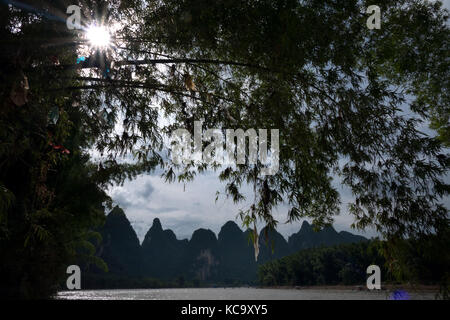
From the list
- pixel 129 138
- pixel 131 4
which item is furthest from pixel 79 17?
pixel 129 138

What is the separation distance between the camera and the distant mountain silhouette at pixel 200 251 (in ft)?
307

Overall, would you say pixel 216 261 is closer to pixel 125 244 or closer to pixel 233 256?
pixel 233 256

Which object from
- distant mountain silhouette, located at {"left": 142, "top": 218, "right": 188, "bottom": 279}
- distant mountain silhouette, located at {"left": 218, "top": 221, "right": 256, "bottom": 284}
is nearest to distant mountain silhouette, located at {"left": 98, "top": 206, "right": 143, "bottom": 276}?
distant mountain silhouette, located at {"left": 142, "top": 218, "right": 188, "bottom": 279}

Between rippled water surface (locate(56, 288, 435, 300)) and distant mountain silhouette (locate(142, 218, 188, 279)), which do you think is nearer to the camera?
rippled water surface (locate(56, 288, 435, 300))

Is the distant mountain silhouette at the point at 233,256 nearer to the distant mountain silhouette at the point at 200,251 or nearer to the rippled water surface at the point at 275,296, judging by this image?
the distant mountain silhouette at the point at 200,251

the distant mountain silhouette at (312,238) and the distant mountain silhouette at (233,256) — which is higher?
the distant mountain silhouette at (312,238)

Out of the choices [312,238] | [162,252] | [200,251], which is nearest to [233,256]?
[200,251]

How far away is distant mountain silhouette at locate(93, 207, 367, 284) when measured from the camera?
93.7 metres

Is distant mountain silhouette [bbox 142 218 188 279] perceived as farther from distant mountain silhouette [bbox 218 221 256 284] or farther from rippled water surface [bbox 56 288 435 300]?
rippled water surface [bbox 56 288 435 300]

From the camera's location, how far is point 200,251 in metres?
105

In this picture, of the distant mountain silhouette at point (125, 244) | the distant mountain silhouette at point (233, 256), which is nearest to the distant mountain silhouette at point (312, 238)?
the distant mountain silhouette at point (233, 256)

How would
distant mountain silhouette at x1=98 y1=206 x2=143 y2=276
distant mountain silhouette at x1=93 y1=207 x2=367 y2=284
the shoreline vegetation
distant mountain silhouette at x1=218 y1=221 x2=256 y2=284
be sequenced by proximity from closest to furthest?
the shoreline vegetation < distant mountain silhouette at x1=98 y1=206 x2=143 y2=276 < distant mountain silhouette at x1=93 y1=207 x2=367 y2=284 < distant mountain silhouette at x1=218 y1=221 x2=256 y2=284
